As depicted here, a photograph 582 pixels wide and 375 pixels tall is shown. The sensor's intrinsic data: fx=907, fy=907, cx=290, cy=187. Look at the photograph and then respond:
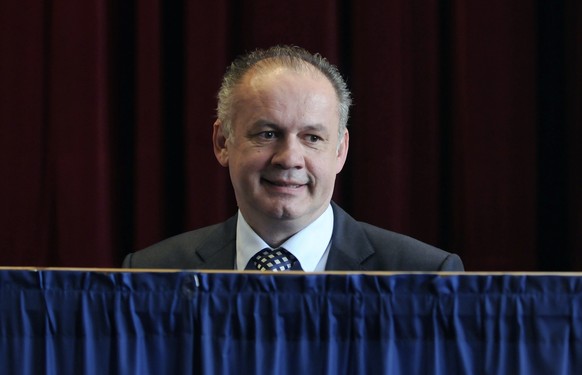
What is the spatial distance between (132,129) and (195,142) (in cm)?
21

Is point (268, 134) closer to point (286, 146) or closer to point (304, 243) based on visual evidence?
point (286, 146)

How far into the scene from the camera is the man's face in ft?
5.23

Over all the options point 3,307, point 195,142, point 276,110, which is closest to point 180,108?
point 195,142

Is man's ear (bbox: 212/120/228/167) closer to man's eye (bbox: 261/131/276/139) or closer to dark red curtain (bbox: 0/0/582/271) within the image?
man's eye (bbox: 261/131/276/139)

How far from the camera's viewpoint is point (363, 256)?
1646 mm

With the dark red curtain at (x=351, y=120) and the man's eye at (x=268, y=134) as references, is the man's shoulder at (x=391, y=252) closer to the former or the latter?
the man's eye at (x=268, y=134)

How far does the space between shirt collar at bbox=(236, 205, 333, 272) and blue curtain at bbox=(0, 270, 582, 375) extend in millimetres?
559

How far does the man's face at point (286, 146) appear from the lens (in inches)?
62.7

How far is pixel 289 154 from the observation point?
1579 millimetres

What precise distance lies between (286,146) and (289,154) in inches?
0.9

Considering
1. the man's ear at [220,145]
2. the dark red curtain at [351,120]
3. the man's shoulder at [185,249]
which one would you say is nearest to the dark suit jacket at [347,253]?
the man's shoulder at [185,249]

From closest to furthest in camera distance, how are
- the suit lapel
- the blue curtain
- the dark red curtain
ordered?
the blue curtain < the suit lapel < the dark red curtain

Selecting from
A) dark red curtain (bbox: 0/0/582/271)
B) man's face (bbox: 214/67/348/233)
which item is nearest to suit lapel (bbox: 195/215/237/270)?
man's face (bbox: 214/67/348/233)

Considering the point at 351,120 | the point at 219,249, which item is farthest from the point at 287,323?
the point at 351,120
